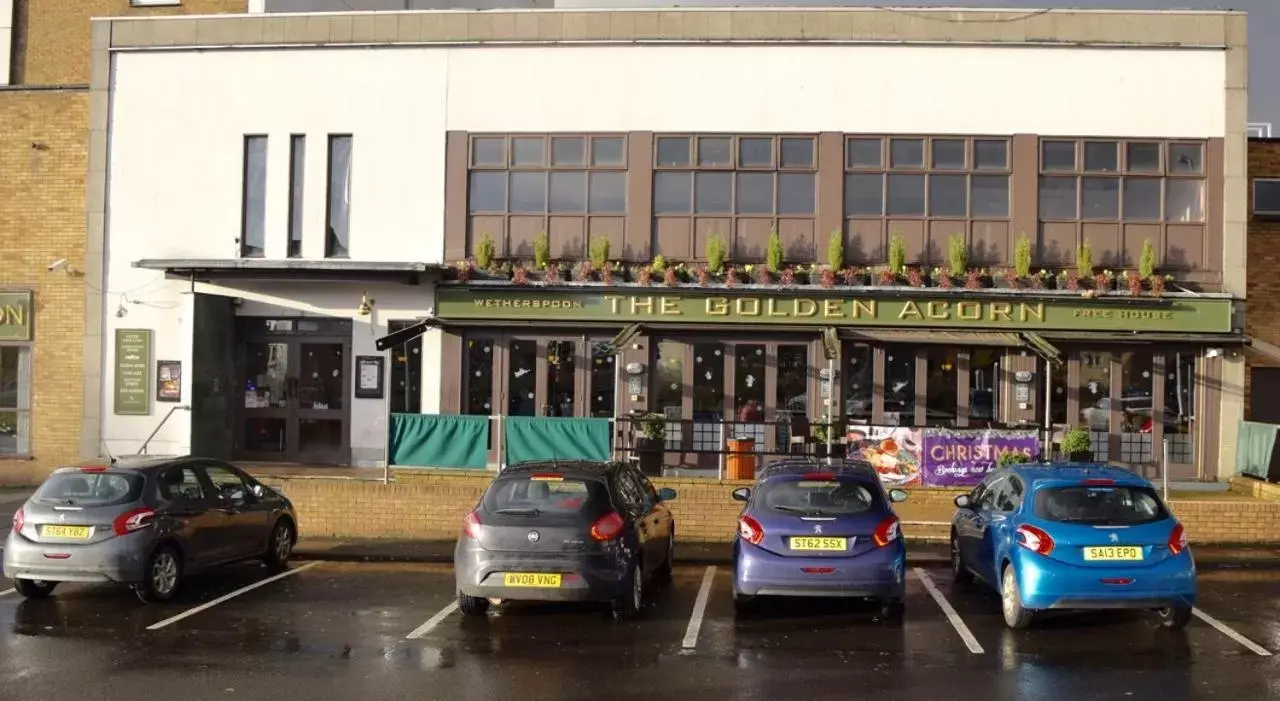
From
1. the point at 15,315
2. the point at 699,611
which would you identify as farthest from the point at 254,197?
the point at 699,611

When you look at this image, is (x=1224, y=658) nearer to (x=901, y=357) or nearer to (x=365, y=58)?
(x=901, y=357)

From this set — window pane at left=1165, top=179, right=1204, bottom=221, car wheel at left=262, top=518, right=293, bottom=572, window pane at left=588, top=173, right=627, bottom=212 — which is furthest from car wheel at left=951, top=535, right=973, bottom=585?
window pane at left=1165, top=179, right=1204, bottom=221

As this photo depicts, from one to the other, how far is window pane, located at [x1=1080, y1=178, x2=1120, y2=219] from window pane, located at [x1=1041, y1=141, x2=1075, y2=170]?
1.43 ft

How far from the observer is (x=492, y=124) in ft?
71.7

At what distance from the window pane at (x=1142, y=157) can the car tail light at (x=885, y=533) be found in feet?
41.6

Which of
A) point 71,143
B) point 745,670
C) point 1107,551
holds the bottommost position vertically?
point 745,670

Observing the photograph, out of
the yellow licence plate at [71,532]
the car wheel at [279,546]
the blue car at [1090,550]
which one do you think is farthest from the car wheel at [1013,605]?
the yellow licence plate at [71,532]

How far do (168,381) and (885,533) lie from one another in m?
15.4

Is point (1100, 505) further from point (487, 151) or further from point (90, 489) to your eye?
point (487, 151)

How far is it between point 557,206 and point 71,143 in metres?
9.45

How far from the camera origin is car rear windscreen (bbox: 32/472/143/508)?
11969mm

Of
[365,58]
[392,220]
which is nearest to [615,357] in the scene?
[392,220]

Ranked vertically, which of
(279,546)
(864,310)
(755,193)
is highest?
(755,193)

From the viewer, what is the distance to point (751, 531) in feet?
37.0
